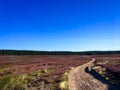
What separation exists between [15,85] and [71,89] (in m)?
4.44

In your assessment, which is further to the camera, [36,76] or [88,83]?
[36,76]

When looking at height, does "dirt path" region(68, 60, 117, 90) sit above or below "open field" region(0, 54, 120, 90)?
below

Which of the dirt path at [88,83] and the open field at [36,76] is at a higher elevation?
the open field at [36,76]

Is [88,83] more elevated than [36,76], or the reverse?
[36,76]

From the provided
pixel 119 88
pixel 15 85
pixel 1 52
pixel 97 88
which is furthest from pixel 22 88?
pixel 1 52

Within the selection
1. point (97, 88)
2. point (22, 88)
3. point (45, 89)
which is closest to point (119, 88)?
point (97, 88)

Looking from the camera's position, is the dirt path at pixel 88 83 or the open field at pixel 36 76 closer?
the open field at pixel 36 76

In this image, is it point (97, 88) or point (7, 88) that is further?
point (97, 88)

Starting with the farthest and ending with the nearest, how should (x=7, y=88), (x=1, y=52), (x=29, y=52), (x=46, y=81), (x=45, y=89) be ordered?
(x=29, y=52), (x=1, y=52), (x=46, y=81), (x=45, y=89), (x=7, y=88)

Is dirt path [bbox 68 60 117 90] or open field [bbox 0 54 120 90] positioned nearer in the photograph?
open field [bbox 0 54 120 90]

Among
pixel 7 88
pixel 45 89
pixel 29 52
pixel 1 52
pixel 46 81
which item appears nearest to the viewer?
pixel 7 88

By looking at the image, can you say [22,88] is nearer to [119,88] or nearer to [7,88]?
[7,88]

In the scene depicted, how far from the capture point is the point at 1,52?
510 ft

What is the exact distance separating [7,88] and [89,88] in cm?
670
